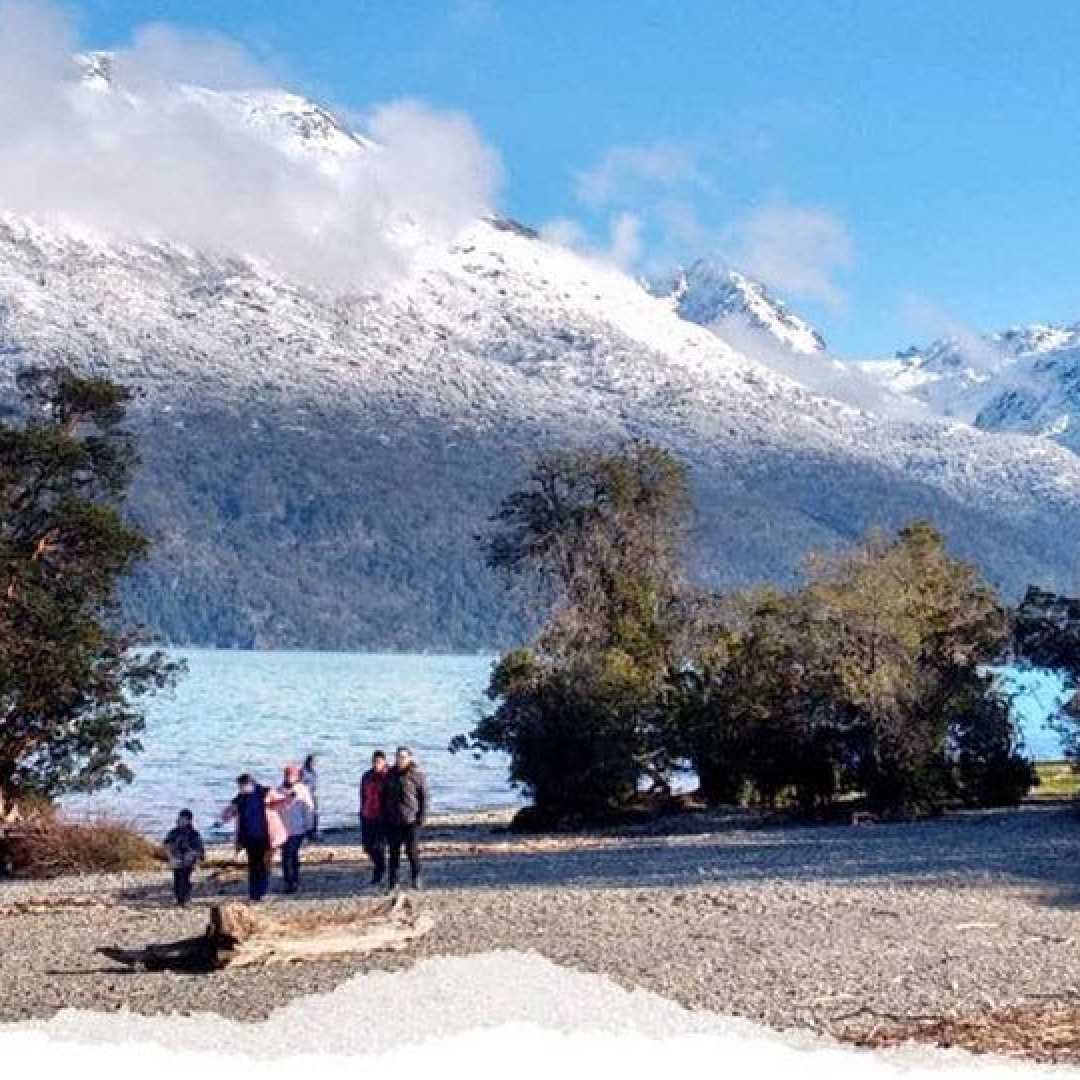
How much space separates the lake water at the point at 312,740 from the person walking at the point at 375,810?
17.2 meters

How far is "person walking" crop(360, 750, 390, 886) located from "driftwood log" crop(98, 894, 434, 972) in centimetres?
611

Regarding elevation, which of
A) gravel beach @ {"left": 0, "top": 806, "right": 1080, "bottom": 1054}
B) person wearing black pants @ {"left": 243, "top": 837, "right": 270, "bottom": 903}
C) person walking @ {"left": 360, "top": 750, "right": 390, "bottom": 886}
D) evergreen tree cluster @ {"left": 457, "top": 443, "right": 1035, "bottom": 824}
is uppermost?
evergreen tree cluster @ {"left": 457, "top": 443, "right": 1035, "bottom": 824}

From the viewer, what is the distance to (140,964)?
1798cm

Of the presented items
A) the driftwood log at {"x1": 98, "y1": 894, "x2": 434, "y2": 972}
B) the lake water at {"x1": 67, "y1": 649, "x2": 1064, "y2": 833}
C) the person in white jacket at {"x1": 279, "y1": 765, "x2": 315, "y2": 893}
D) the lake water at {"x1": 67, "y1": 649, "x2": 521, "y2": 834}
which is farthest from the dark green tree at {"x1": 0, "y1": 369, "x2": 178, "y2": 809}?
the driftwood log at {"x1": 98, "y1": 894, "x2": 434, "y2": 972}

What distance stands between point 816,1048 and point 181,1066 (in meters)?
4.51

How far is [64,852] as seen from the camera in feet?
108

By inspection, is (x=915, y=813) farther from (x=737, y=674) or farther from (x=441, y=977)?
(x=441, y=977)

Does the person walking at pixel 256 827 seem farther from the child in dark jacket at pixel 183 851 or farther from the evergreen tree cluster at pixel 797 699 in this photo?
the evergreen tree cluster at pixel 797 699

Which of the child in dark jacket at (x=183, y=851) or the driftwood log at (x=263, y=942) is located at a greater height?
the child in dark jacket at (x=183, y=851)

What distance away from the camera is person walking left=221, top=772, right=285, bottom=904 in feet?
80.8

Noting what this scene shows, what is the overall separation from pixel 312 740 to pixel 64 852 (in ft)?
173

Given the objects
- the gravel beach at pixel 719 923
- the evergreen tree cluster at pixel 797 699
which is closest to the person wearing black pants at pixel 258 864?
the gravel beach at pixel 719 923

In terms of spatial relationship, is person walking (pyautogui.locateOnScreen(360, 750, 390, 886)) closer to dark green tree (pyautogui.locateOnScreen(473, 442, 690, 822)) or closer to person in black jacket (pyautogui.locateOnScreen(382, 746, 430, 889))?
person in black jacket (pyautogui.locateOnScreen(382, 746, 430, 889))

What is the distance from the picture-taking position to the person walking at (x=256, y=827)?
80.8 feet
